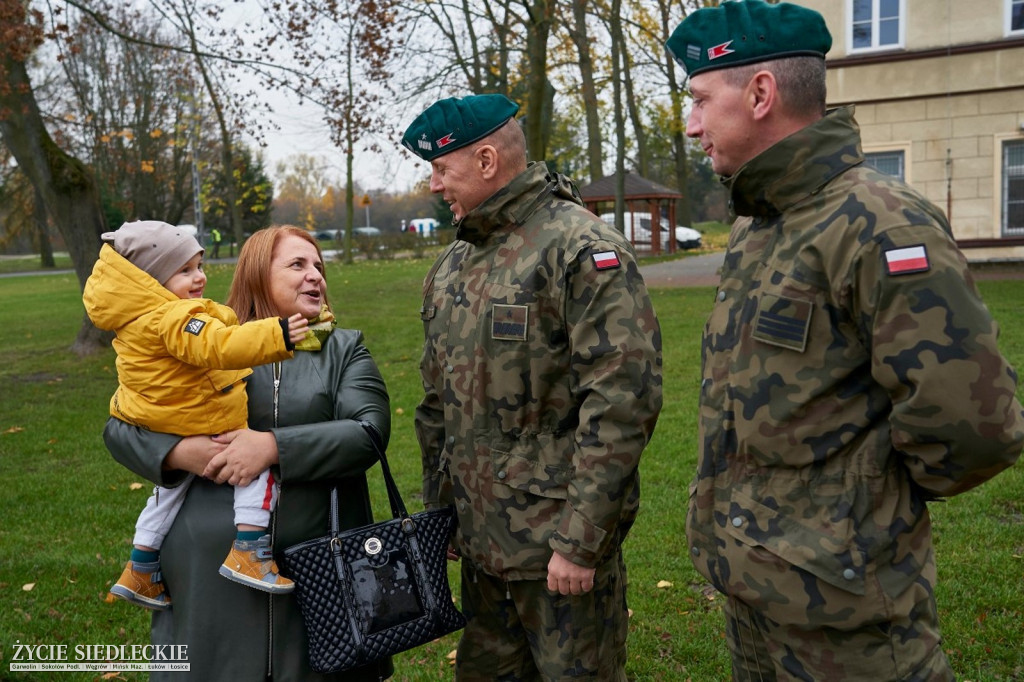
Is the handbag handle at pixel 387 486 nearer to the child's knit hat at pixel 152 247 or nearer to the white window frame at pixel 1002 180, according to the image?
the child's knit hat at pixel 152 247

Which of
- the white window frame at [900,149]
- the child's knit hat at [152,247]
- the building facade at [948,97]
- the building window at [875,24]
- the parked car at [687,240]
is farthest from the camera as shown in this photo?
the parked car at [687,240]

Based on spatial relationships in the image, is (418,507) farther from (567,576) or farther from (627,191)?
(627,191)

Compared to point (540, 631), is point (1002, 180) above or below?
above

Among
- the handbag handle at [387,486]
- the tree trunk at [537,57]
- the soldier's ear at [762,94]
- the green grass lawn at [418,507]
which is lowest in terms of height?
the green grass lawn at [418,507]

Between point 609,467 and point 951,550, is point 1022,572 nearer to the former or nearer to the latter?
point 951,550

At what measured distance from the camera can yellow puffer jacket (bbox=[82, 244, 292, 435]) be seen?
2775mm

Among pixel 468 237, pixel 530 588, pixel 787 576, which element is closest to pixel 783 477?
pixel 787 576

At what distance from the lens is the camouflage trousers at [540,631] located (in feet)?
9.62

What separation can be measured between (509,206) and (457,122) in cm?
32

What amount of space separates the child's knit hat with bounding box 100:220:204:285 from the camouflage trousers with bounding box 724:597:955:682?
6.98ft

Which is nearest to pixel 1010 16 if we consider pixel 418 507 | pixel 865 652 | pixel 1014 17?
pixel 1014 17

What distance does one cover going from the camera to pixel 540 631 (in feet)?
9.78

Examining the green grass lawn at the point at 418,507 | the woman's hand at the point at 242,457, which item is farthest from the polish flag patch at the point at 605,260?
the green grass lawn at the point at 418,507

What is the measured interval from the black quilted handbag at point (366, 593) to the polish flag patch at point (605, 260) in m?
1.02
